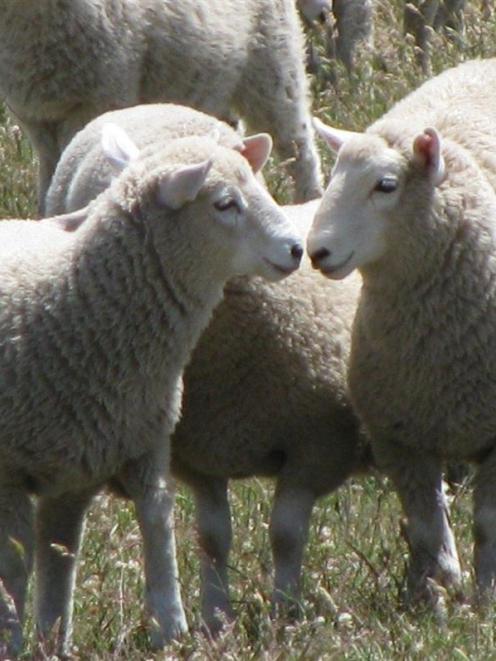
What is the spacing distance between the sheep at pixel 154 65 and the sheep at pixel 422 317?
2.75 metres

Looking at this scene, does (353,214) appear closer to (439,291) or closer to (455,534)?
(439,291)

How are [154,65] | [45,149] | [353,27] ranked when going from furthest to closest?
[353,27], [154,65], [45,149]

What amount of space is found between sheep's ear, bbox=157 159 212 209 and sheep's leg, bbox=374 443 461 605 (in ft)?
3.36

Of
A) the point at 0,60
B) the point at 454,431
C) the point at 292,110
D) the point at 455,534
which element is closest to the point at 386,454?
the point at 454,431

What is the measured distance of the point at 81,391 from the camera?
544 centimetres

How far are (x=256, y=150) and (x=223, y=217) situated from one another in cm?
52

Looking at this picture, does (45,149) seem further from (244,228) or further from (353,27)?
(244,228)

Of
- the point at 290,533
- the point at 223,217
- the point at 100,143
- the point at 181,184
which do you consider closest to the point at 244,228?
the point at 223,217

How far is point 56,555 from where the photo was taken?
229 inches

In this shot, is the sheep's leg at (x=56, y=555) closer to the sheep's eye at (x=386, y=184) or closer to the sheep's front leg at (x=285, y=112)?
the sheep's eye at (x=386, y=184)

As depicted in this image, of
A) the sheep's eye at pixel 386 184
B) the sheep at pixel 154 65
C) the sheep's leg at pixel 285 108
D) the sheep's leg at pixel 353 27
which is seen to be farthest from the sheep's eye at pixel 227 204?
the sheep's leg at pixel 353 27

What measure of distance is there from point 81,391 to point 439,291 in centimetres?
110

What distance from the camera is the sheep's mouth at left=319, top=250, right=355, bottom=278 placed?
5.54m

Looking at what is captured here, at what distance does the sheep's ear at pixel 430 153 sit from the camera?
5.65 m
